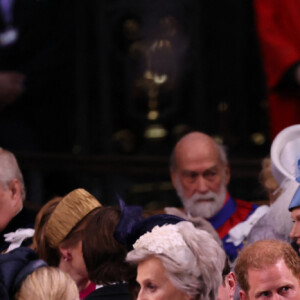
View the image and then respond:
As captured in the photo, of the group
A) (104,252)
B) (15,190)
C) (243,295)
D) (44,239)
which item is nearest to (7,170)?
(15,190)

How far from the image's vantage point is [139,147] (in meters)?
8.38

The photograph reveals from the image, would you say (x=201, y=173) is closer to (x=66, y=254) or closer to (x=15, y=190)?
(x=15, y=190)

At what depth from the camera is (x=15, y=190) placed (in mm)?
5938

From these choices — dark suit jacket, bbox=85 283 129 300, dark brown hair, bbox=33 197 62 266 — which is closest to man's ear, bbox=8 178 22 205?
dark brown hair, bbox=33 197 62 266

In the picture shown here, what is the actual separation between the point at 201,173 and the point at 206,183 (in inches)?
2.7

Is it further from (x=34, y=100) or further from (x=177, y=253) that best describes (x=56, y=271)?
(x=34, y=100)

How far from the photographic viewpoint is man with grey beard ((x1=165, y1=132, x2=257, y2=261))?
6.51 meters

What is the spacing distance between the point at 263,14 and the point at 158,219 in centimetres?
299

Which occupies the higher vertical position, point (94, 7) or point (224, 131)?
point (94, 7)

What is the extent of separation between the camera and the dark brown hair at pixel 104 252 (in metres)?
5.05

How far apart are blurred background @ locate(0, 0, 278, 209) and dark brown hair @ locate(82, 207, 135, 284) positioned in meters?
3.02

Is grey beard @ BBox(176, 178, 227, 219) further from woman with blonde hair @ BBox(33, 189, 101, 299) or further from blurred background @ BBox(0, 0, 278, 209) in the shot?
blurred background @ BBox(0, 0, 278, 209)

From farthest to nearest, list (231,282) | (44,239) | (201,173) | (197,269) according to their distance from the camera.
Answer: (201,173), (44,239), (231,282), (197,269)

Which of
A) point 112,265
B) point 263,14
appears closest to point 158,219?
point 112,265
